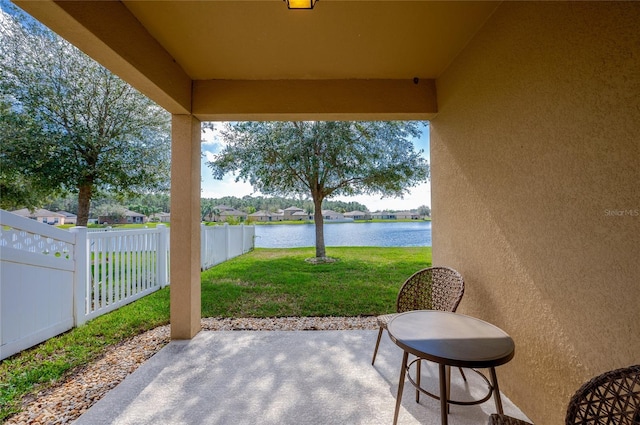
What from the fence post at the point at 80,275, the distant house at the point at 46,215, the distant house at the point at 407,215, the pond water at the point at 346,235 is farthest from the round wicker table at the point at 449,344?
the distant house at the point at 407,215

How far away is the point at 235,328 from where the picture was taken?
11.1ft

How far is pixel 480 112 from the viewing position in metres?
2.26

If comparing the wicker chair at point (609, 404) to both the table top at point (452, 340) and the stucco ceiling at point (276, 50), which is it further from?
the stucco ceiling at point (276, 50)

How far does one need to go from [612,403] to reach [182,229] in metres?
3.42

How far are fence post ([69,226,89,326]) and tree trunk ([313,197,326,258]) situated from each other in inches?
209

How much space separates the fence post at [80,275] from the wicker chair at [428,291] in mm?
3523

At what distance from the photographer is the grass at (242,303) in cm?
237

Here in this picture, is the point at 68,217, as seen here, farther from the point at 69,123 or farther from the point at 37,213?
the point at 69,123

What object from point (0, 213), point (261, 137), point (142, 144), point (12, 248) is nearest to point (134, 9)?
point (0, 213)

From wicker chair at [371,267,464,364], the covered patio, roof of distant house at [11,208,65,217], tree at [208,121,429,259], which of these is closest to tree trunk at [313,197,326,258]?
tree at [208,121,429,259]

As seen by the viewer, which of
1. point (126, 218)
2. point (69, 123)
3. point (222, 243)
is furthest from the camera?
point (126, 218)

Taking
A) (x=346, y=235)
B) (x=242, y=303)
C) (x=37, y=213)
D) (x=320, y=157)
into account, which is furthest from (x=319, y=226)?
(x=37, y=213)

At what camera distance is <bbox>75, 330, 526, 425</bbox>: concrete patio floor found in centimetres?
188

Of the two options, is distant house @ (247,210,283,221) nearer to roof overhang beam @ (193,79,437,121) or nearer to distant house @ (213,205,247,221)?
distant house @ (213,205,247,221)
